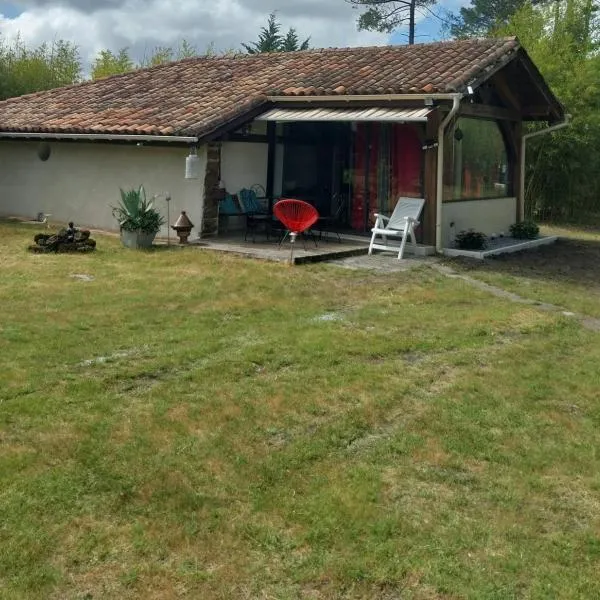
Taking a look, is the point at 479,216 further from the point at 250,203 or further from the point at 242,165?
the point at 242,165

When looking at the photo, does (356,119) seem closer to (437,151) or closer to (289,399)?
(437,151)

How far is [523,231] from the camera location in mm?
15773

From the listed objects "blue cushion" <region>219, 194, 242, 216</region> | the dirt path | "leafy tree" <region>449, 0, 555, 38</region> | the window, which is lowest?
the dirt path

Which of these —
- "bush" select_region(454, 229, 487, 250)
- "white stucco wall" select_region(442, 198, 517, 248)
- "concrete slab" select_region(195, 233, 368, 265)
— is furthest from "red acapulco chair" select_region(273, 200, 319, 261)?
"bush" select_region(454, 229, 487, 250)

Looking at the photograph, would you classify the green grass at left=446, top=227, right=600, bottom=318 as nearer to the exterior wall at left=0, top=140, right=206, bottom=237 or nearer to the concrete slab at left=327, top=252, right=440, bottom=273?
the concrete slab at left=327, top=252, right=440, bottom=273

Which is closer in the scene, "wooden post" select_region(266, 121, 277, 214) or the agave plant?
the agave plant

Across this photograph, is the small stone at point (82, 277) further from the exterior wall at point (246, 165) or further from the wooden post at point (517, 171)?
the wooden post at point (517, 171)

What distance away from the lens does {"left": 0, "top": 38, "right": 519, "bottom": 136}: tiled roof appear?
1297 centimetres

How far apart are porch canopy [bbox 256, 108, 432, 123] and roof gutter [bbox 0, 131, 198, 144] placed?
183 cm

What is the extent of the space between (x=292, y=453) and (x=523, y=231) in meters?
12.5

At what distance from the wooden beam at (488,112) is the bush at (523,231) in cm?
228

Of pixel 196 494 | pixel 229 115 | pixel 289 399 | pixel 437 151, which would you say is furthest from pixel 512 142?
pixel 196 494

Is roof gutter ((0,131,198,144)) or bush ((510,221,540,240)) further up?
roof gutter ((0,131,198,144))

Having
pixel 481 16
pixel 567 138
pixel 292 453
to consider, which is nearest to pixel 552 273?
pixel 292 453
